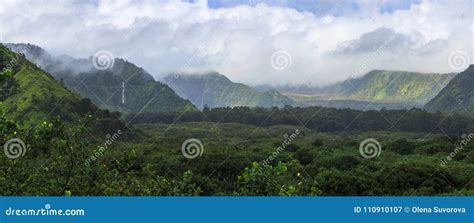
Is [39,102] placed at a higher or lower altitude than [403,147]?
higher

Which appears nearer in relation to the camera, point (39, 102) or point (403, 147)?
point (403, 147)

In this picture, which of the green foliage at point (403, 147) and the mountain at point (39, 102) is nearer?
the green foliage at point (403, 147)

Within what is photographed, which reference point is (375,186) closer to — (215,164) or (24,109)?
(215,164)

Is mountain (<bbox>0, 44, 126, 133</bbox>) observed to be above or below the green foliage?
above

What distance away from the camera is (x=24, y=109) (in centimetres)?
11469

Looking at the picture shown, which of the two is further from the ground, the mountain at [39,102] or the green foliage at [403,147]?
the mountain at [39,102]

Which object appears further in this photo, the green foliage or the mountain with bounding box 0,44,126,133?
the mountain with bounding box 0,44,126,133

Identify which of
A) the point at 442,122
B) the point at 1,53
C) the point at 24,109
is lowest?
the point at 442,122
